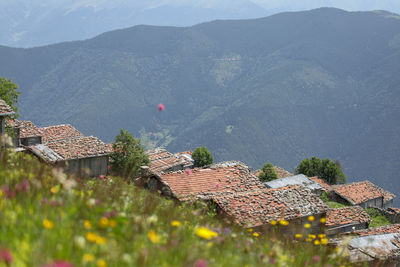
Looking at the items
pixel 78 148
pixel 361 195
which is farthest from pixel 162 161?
pixel 361 195

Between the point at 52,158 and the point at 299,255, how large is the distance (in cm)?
2635

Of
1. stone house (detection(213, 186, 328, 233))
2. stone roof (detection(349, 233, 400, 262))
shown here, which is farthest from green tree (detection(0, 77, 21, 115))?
stone roof (detection(349, 233, 400, 262))

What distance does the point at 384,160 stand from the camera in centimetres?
19338

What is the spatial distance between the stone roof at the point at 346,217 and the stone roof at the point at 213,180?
5392 mm

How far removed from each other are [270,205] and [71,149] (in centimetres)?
1743

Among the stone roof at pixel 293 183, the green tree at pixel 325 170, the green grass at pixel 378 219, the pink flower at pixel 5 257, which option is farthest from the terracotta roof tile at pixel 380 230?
the green tree at pixel 325 170

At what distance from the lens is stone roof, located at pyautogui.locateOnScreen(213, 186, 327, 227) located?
18150mm

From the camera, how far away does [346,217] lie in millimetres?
27938

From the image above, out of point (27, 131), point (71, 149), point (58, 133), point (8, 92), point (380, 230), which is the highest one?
point (8, 92)

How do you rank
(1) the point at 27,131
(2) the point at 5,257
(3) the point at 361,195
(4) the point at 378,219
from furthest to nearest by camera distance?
(3) the point at 361,195 < (4) the point at 378,219 < (1) the point at 27,131 < (2) the point at 5,257

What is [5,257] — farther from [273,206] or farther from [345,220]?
[345,220]

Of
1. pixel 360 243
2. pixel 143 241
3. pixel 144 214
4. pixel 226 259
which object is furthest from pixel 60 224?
pixel 360 243

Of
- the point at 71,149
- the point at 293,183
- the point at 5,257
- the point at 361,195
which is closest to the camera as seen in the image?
the point at 5,257

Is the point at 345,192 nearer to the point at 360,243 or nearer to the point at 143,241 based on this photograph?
the point at 360,243
